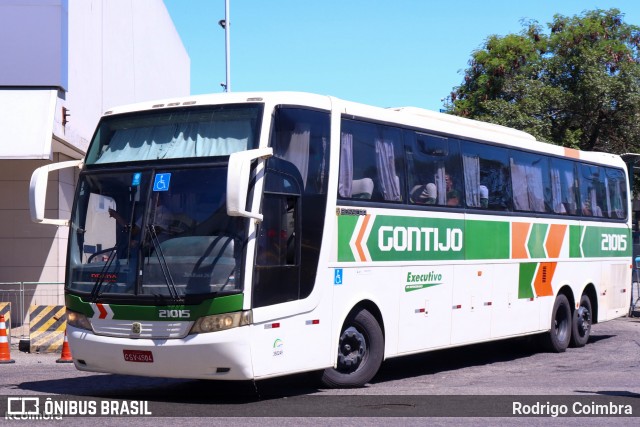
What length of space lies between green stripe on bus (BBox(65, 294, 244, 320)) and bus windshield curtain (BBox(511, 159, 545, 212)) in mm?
7031

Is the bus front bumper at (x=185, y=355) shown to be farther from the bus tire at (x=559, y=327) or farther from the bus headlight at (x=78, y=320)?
the bus tire at (x=559, y=327)

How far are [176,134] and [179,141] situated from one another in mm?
117

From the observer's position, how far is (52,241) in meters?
21.9

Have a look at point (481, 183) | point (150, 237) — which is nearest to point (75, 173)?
point (481, 183)

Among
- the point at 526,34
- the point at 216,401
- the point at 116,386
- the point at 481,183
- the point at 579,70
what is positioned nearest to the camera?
the point at 216,401

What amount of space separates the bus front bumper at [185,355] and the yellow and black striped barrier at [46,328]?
7079mm

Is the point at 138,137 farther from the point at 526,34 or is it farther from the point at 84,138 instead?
the point at 526,34

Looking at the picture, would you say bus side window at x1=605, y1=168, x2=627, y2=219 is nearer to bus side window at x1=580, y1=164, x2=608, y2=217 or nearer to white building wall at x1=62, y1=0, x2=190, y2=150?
bus side window at x1=580, y1=164, x2=608, y2=217

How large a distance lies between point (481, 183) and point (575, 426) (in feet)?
20.1

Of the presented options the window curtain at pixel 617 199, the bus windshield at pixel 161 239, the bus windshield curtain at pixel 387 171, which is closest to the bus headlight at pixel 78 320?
the bus windshield at pixel 161 239

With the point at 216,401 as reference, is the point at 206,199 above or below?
above

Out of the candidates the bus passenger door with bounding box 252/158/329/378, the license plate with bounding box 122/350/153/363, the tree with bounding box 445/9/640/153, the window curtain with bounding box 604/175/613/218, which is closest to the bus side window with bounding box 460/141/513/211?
the bus passenger door with bounding box 252/158/329/378

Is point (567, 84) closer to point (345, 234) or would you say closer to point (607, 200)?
point (607, 200)

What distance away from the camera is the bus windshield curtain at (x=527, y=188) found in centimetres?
1595
